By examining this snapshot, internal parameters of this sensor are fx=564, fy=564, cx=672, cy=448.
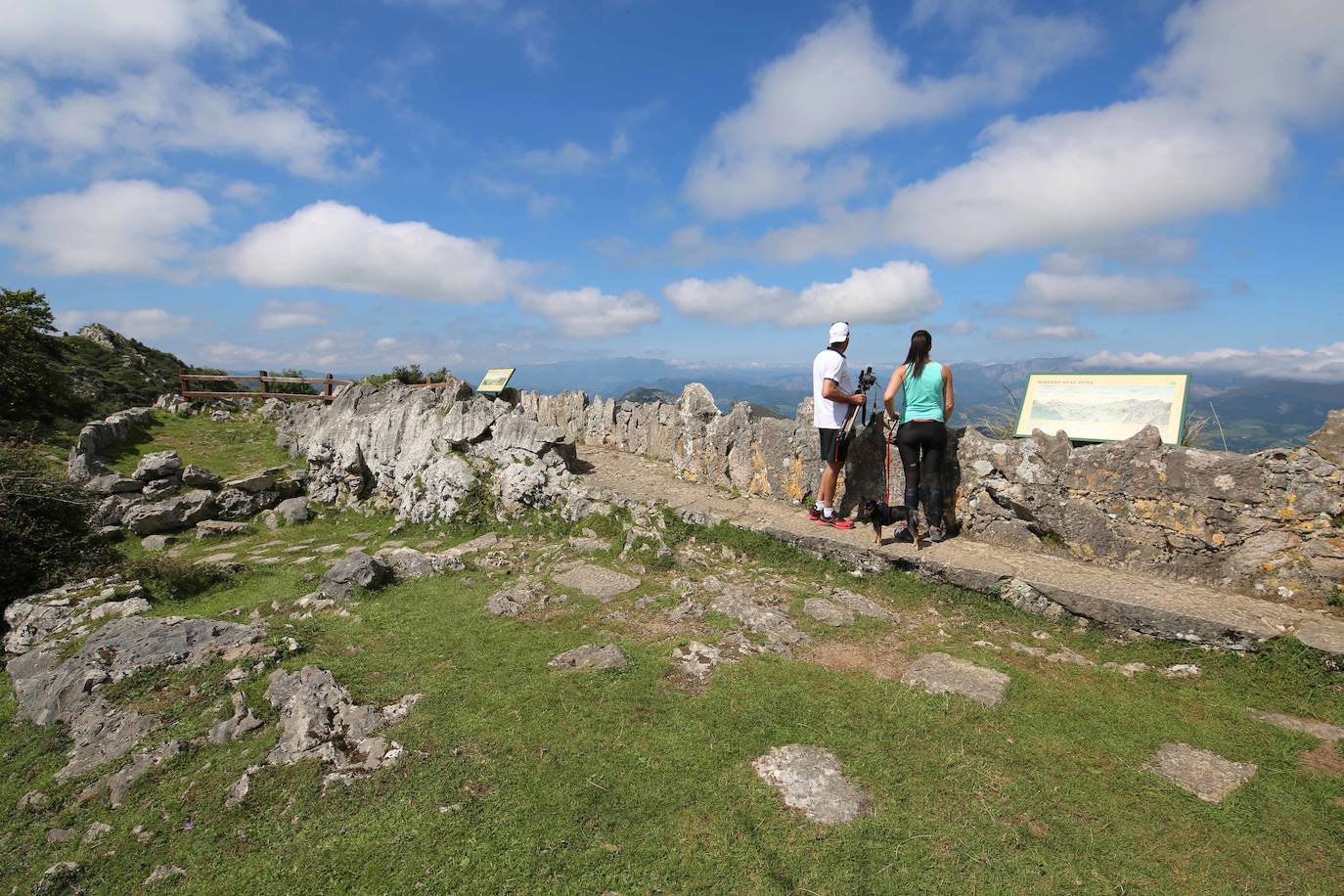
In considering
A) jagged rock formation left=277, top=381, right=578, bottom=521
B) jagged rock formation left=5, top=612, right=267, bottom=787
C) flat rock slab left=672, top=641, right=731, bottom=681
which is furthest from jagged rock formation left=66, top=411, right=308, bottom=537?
flat rock slab left=672, top=641, right=731, bottom=681

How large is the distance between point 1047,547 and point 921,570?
5.92 feet

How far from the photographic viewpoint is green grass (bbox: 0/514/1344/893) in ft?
12.5

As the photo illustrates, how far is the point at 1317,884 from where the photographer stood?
11.5ft

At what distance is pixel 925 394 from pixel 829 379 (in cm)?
142

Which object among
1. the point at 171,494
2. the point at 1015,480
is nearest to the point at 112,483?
the point at 171,494

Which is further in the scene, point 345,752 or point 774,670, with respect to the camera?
point 774,670

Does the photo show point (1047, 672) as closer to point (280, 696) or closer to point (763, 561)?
point (763, 561)

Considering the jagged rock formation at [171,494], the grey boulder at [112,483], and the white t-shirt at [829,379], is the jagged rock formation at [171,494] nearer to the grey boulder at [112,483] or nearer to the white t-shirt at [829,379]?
the grey boulder at [112,483]

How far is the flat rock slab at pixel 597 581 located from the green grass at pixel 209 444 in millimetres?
13125

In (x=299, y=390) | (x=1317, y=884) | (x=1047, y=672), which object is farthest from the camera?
(x=299, y=390)

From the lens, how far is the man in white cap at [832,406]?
8758 mm

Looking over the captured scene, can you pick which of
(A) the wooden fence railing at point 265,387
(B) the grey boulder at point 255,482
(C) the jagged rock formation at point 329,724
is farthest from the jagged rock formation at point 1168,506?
(A) the wooden fence railing at point 265,387

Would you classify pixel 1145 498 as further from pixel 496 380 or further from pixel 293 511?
pixel 496 380

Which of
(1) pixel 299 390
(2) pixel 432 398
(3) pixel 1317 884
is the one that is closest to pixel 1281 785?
(3) pixel 1317 884
